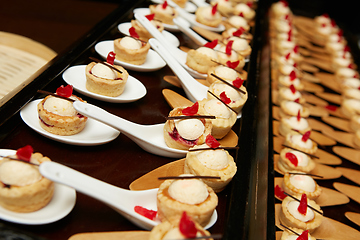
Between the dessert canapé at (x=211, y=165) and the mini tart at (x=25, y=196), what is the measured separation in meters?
0.74

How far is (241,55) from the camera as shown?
3.45 metres

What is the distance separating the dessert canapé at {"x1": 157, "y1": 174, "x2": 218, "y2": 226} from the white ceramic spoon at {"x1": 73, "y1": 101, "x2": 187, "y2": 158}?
382 mm

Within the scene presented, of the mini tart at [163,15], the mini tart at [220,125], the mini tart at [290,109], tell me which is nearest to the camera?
the mini tart at [220,125]

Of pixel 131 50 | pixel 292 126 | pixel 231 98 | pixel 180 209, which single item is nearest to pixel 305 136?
pixel 292 126

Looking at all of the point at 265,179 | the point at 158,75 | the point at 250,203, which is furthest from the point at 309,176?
the point at 158,75

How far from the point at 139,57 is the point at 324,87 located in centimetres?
337

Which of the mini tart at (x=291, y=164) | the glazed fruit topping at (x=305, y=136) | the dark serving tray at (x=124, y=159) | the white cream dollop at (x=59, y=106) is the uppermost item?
the white cream dollop at (x=59, y=106)

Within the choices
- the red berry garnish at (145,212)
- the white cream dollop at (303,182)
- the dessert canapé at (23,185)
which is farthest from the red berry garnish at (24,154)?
the white cream dollop at (303,182)

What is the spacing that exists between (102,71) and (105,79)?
87 mm

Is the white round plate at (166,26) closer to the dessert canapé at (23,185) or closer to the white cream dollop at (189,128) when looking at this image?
the white cream dollop at (189,128)

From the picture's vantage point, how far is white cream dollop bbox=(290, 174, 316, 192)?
2.80 m

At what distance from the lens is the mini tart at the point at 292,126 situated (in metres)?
3.61

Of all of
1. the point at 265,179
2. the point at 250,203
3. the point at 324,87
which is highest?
the point at 250,203

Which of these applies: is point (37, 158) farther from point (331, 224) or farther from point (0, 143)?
point (331, 224)
